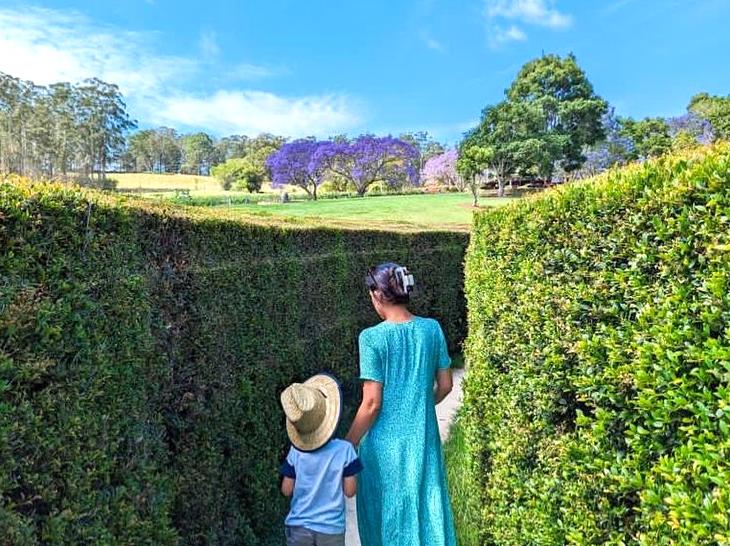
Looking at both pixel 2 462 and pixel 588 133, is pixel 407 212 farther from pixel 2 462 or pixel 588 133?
pixel 2 462

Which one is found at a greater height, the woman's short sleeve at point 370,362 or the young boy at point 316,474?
the woman's short sleeve at point 370,362

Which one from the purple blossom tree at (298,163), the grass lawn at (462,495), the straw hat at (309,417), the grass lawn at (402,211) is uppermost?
Answer: the purple blossom tree at (298,163)

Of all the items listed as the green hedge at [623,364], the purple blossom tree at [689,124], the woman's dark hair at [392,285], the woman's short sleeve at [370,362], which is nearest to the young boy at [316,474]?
the woman's short sleeve at [370,362]

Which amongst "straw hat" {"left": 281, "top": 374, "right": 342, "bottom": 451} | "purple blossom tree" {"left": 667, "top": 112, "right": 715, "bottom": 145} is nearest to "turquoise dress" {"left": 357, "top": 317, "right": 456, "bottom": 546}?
"straw hat" {"left": 281, "top": 374, "right": 342, "bottom": 451}

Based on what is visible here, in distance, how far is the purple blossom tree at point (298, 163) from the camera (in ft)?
177

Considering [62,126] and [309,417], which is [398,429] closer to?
[309,417]

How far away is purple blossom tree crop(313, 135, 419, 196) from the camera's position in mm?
54281

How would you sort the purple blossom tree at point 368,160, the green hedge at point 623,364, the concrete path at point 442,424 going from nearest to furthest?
the green hedge at point 623,364 → the concrete path at point 442,424 → the purple blossom tree at point 368,160

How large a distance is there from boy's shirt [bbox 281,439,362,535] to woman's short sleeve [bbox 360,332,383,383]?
434mm

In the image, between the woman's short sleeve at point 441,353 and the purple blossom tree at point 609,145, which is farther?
the purple blossom tree at point 609,145

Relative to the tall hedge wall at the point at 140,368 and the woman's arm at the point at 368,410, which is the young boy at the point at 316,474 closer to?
the woman's arm at the point at 368,410

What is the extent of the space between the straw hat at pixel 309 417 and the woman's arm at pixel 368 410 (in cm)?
21

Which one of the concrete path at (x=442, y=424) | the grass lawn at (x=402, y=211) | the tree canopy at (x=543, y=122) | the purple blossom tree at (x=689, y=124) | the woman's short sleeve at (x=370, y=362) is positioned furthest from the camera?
the purple blossom tree at (x=689, y=124)

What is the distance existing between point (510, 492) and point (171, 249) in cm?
246
